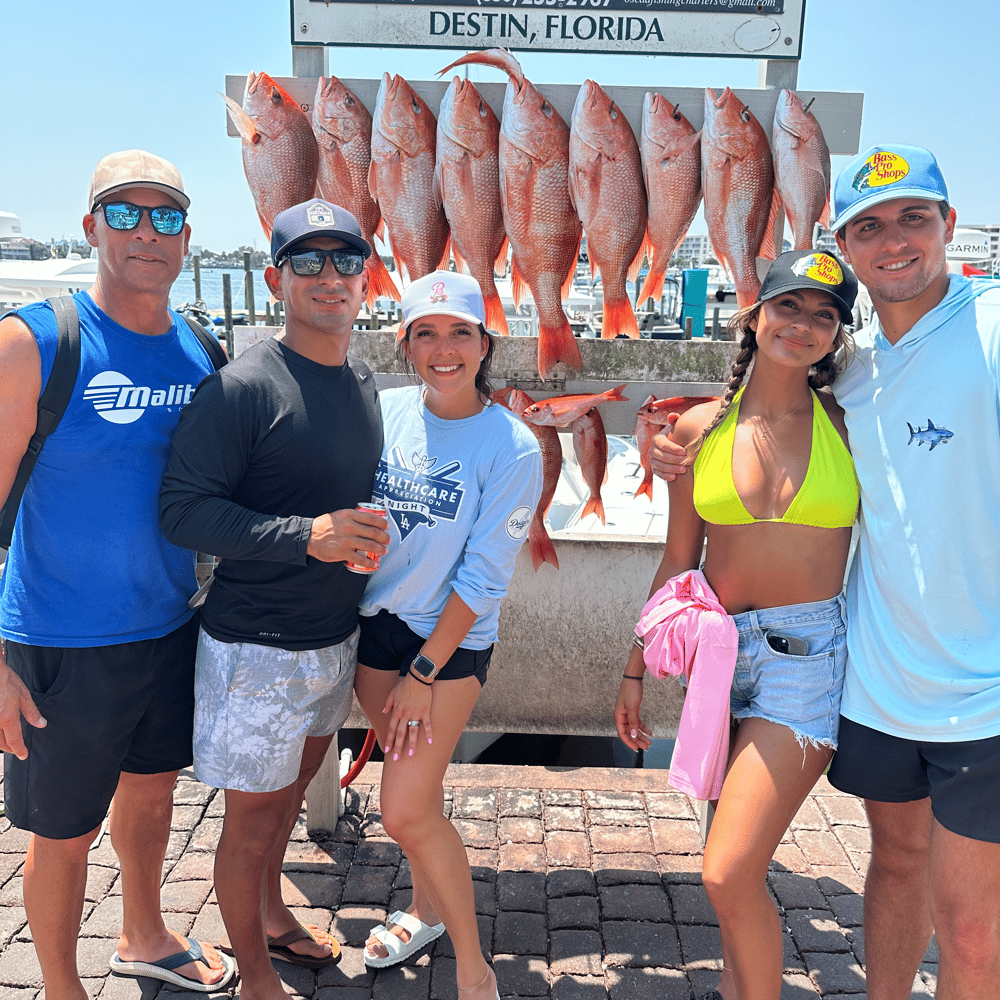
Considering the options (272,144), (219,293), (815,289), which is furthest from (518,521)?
(219,293)

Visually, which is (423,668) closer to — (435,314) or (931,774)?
(435,314)

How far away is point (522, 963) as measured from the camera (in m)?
2.89

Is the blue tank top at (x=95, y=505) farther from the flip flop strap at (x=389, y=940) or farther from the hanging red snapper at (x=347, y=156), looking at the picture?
the flip flop strap at (x=389, y=940)

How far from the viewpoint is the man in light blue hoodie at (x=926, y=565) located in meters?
2.02

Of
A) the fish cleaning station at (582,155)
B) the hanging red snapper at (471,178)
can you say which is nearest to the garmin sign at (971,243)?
the fish cleaning station at (582,155)

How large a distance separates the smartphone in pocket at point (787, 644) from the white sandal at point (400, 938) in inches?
65.6

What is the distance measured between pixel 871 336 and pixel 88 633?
2448mm

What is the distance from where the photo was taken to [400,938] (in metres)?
2.86

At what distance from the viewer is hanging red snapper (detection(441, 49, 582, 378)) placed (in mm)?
3027

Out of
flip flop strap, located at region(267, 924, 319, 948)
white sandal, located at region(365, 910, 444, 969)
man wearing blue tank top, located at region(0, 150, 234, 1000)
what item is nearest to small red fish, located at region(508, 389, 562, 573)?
man wearing blue tank top, located at region(0, 150, 234, 1000)

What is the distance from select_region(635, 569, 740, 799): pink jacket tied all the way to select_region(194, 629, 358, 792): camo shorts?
1.05 meters

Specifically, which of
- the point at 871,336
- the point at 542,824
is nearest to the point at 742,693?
the point at 871,336

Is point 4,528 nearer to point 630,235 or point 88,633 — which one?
point 88,633

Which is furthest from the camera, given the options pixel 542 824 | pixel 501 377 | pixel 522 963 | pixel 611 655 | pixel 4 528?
pixel 611 655
